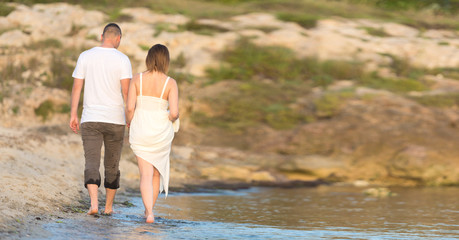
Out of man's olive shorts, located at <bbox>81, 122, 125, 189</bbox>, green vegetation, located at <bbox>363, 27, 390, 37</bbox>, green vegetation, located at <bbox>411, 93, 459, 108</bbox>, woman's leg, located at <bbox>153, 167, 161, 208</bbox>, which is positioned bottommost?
woman's leg, located at <bbox>153, 167, 161, 208</bbox>

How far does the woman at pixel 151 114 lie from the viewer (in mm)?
6262

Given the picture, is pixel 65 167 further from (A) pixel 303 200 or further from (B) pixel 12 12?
(B) pixel 12 12

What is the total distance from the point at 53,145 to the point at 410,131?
6.56 m

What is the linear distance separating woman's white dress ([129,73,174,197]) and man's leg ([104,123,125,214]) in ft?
0.42

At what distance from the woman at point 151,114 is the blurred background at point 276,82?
16.7 feet

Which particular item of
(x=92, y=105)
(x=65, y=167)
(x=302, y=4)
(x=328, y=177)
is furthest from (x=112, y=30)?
(x=302, y=4)

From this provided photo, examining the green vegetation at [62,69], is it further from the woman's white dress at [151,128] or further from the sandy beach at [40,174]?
the woman's white dress at [151,128]

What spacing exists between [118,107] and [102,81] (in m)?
0.29

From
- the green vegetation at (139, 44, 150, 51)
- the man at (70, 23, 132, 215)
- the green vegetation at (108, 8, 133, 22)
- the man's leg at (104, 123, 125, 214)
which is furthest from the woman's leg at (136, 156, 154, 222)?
the green vegetation at (108, 8, 133, 22)

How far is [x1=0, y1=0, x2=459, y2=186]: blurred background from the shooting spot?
1253 cm

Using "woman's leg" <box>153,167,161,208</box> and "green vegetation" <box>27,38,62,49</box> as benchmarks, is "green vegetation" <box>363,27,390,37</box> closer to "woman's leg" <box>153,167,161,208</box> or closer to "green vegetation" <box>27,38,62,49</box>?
"green vegetation" <box>27,38,62,49</box>

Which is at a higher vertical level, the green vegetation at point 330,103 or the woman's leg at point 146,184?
the green vegetation at point 330,103

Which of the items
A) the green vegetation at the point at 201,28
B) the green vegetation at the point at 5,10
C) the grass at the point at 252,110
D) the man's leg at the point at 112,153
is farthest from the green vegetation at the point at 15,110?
the man's leg at the point at 112,153

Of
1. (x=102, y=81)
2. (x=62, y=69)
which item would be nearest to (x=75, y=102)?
(x=102, y=81)
